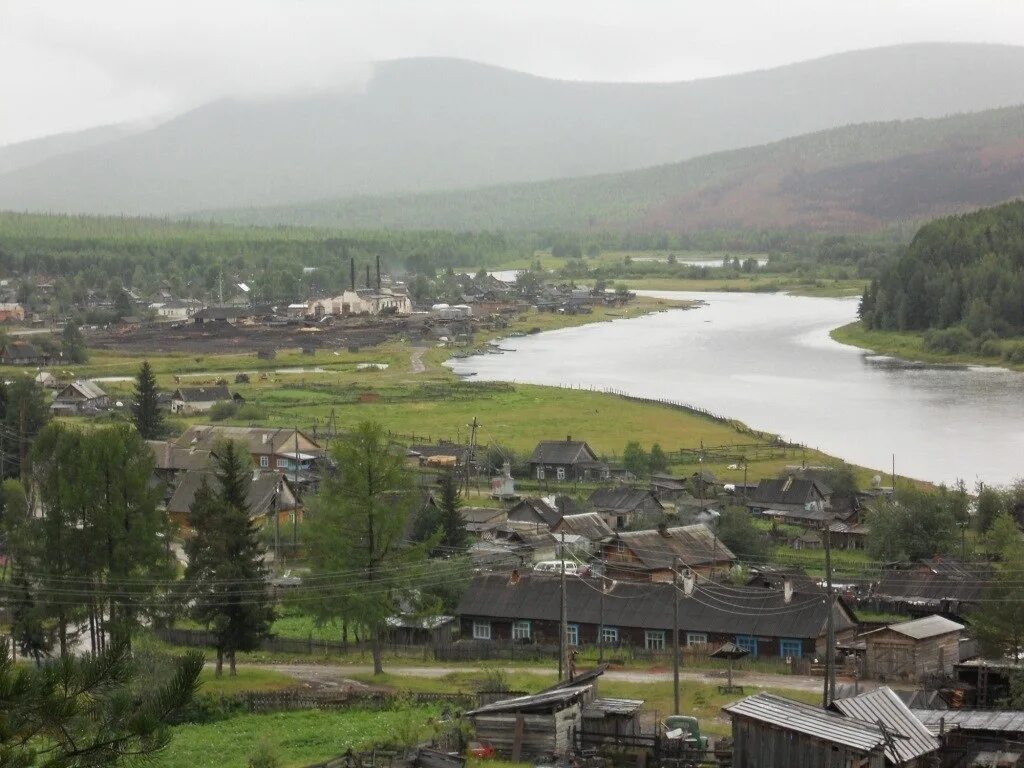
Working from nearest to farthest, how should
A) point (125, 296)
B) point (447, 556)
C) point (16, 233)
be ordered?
1. point (447, 556)
2. point (125, 296)
3. point (16, 233)

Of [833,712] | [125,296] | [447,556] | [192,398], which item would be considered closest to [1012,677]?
[833,712]

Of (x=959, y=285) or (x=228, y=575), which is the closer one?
(x=228, y=575)

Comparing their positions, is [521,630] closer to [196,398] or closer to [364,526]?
[364,526]

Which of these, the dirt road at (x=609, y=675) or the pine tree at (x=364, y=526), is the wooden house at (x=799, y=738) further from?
the pine tree at (x=364, y=526)

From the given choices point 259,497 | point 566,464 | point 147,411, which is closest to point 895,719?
point 259,497

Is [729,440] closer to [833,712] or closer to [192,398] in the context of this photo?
[192,398]

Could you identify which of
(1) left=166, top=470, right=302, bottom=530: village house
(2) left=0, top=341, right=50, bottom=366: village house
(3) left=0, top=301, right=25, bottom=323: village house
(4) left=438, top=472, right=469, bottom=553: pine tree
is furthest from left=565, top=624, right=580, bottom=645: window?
(3) left=0, top=301, right=25, bottom=323: village house
